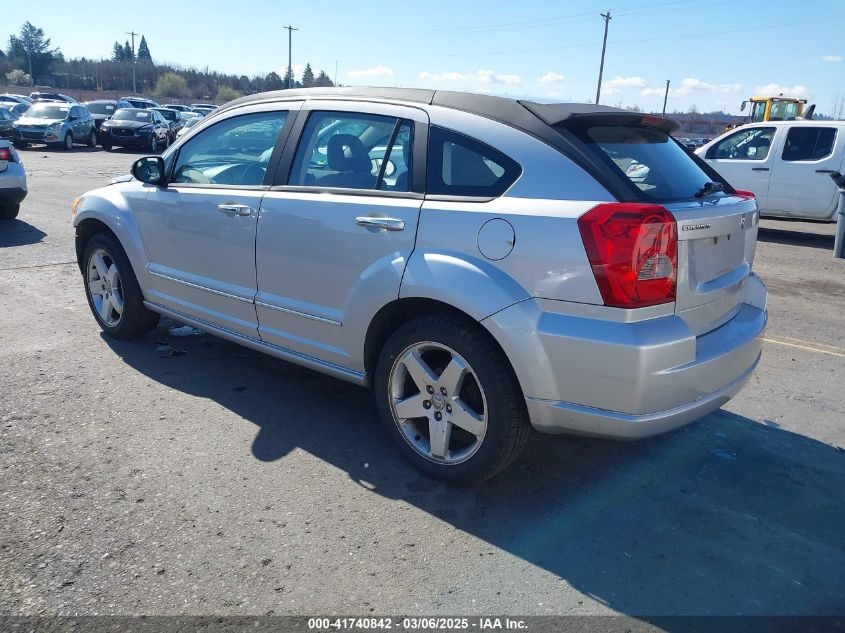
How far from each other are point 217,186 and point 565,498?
2.76m

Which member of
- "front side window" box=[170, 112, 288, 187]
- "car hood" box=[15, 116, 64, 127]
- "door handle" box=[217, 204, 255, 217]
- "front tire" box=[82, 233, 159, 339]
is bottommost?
"front tire" box=[82, 233, 159, 339]

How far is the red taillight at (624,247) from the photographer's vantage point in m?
2.85

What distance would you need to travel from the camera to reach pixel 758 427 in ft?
14.0

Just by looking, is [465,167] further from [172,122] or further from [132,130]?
[172,122]

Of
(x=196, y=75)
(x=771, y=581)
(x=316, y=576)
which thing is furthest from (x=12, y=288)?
(x=196, y=75)

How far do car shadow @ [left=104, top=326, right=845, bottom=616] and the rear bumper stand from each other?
0.47m

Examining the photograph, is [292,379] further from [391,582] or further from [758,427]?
[758,427]

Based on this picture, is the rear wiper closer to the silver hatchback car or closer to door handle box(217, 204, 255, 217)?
the silver hatchback car

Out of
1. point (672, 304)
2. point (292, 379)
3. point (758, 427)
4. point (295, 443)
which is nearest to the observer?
point (672, 304)

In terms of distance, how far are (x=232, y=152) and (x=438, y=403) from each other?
2.23 meters

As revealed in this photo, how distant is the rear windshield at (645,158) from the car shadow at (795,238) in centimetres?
915

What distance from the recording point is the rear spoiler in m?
3.24

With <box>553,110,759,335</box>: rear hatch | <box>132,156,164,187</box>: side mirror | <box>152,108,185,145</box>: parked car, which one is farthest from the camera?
<box>152,108,185,145</box>: parked car

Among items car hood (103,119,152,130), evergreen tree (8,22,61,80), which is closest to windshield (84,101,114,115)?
car hood (103,119,152,130)
